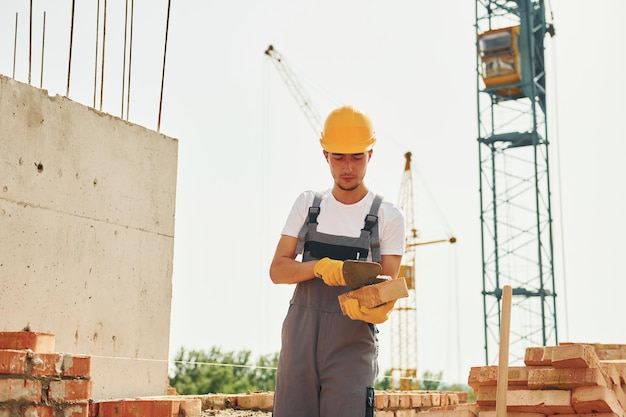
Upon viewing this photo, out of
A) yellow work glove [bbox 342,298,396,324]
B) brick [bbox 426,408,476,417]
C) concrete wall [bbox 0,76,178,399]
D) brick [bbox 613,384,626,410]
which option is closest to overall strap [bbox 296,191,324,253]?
yellow work glove [bbox 342,298,396,324]

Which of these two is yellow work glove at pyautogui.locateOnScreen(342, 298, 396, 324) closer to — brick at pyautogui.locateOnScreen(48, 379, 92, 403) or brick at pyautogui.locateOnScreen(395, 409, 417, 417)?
brick at pyautogui.locateOnScreen(48, 379, 92, 403)

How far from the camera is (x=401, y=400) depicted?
24.2 feet

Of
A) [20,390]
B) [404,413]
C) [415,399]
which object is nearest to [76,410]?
[20,390]

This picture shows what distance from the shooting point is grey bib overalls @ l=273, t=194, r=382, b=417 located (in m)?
2.91

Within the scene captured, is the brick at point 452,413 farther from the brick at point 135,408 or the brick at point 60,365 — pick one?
the brick at point 60,365

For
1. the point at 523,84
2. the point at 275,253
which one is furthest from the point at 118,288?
the point at 523,84

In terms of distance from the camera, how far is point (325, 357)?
2.93m

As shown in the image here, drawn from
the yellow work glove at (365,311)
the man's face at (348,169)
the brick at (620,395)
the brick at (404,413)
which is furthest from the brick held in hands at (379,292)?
the brick at (404,413)

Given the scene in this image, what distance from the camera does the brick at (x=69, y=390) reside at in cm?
384

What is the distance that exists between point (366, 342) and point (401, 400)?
461 cm

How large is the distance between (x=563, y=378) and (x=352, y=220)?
253cm

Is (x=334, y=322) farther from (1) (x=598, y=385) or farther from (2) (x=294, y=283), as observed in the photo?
(1) (x=598, y=385)

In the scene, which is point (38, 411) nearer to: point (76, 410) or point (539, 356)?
point (76, 410)

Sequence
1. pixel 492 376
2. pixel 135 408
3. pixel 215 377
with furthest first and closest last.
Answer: pixel 215 377
pixel 492 376
pixel 135 408
